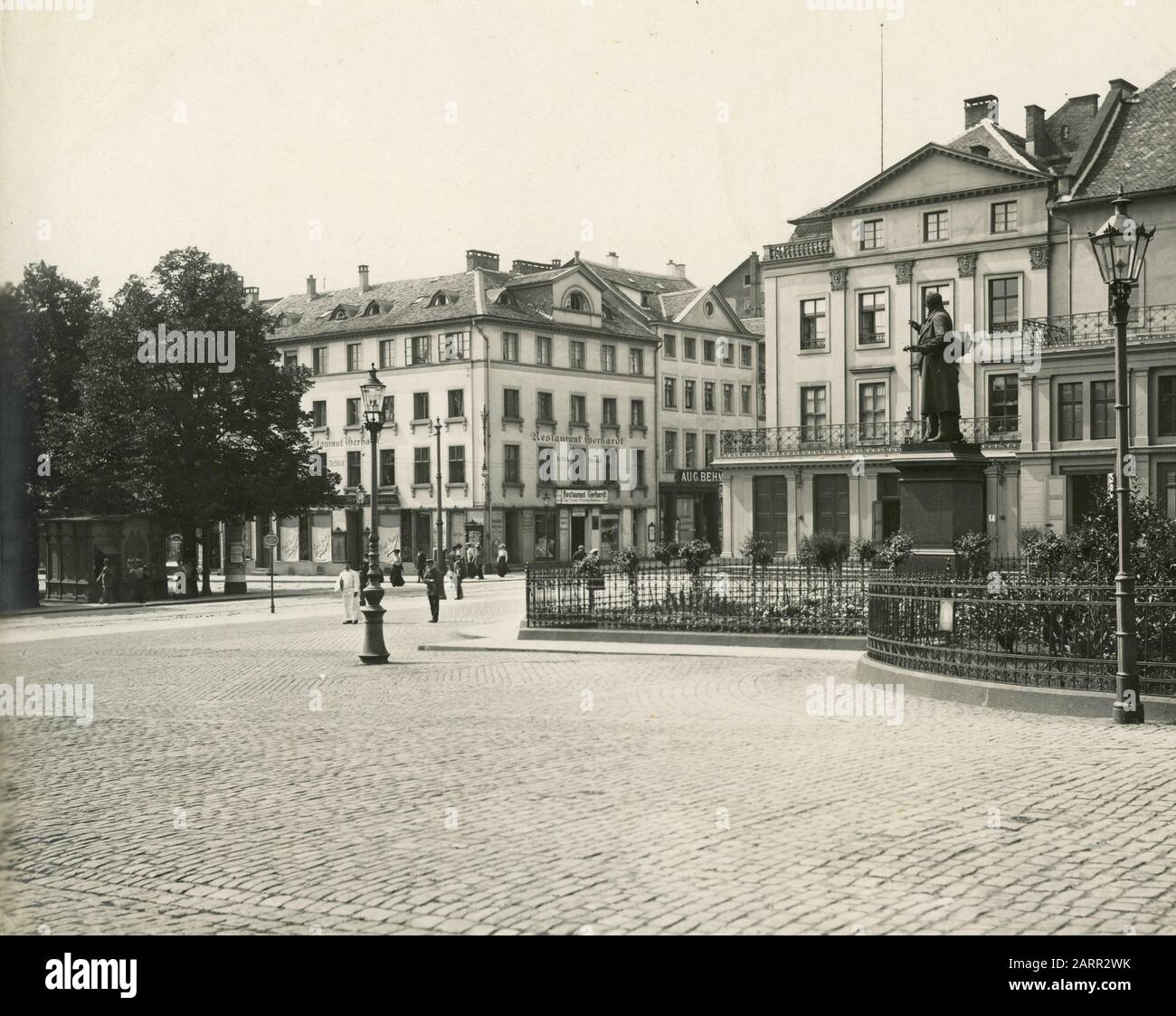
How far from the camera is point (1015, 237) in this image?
49688 mm

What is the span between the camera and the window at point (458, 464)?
2542 inches

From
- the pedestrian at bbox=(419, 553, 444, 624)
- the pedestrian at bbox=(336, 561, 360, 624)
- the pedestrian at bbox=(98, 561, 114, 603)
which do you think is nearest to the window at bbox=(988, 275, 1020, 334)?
the pedestrian at bbox=(419, 553, 444, 624)

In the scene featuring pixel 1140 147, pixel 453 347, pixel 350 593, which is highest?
pixel 1140 147

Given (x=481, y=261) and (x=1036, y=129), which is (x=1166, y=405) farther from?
(x=481, y=261)

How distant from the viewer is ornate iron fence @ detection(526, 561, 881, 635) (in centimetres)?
2059

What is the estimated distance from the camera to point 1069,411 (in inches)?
1770

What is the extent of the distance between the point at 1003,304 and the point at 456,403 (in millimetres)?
28035

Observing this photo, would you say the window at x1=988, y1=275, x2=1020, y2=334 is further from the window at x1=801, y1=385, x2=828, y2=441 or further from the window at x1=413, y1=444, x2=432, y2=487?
the window at x1=413, y1=444, x2=432, y2=487

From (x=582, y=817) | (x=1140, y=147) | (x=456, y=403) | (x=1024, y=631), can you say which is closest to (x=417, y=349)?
(x=456, y=403)

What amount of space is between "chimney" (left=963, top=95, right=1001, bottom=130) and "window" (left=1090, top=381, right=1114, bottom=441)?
16.4 meters

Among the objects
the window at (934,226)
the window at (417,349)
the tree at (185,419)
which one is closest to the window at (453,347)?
the window at (417,349)

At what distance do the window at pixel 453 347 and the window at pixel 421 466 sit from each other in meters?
4.90
